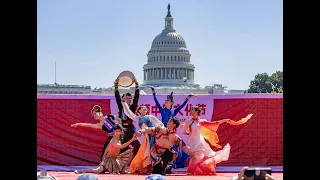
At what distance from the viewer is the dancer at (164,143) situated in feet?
31.6

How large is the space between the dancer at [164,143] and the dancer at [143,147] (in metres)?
0.28

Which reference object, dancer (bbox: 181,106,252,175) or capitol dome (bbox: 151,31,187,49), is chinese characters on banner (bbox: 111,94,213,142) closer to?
dancer (bbox: 181,106,252,175)

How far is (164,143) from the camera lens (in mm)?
9719

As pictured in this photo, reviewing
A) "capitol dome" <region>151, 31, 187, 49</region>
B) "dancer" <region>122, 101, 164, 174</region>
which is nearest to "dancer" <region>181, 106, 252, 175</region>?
"dancer" <region>122, 101, 164, 174</region>

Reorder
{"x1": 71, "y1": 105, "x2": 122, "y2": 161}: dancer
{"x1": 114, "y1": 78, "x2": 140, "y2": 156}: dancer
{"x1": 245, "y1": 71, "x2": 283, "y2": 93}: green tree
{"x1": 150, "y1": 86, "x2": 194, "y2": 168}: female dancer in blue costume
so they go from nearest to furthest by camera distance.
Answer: {"x1": 71, "y1": 105, "x2": 122, "y2": 161}: dancer, {"x1": 114, "y1": 78, "x2": 140, "y2": 156}: dancer, {"x1": 150, "y1": 86, "x2": 194, "y2": 168}: female dancer in blue costume, {"x1": 245, "y1": 71, "x2": 283, "y2": 93}: green tree

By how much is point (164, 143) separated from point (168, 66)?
76.6 m

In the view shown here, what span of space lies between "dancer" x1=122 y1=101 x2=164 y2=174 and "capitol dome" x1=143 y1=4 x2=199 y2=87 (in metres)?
73.9

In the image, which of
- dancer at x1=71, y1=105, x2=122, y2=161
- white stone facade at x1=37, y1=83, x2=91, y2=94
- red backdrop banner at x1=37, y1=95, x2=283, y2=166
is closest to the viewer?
dancer at x1=71, y1=105, x2=122, y2=161

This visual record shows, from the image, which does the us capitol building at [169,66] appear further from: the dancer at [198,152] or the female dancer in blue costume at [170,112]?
→ the dancer at [198,152]

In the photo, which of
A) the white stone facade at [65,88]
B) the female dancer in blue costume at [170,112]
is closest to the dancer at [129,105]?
the female dancer in blue costume at [170,112]

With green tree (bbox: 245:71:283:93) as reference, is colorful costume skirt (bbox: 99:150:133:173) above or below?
below

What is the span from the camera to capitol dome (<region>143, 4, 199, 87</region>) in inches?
3393

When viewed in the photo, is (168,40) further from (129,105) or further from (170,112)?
(129,105)
